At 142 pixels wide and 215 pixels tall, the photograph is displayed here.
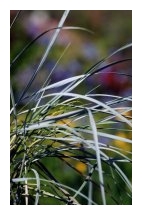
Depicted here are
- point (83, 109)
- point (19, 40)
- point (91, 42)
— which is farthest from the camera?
point (91, 42)

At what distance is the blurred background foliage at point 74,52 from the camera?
1.92 m

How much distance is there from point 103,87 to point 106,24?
35cm

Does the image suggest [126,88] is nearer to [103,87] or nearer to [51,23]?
[103,87]

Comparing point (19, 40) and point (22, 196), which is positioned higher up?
point (19, 40)

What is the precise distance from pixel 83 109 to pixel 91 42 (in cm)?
126

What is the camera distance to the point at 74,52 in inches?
93.8

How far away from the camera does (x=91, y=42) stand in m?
2.43

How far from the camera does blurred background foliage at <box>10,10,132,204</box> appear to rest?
6.30 feet

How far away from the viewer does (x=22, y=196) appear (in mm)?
1304
